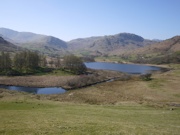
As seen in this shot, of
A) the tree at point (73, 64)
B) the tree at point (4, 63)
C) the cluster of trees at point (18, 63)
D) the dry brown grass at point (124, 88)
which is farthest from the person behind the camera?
the tree at point (73, 64)

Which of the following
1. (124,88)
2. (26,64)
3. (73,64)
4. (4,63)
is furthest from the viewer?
(73,64)

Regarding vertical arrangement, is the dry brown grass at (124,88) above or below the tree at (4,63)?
below

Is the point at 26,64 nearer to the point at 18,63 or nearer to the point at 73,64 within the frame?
the point at 18,63

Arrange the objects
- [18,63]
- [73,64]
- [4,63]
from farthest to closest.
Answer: [73,64] → [18,63] → [4,63]

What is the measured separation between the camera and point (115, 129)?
24.7m

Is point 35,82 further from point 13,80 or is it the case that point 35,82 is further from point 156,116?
point 156,116

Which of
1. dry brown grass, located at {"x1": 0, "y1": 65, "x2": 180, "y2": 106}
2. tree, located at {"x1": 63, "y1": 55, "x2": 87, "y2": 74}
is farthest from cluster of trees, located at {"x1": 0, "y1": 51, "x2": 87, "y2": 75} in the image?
dry brown grass, located at {"x1": 0, "y1": 65, "x2": 180, "y2": 106}

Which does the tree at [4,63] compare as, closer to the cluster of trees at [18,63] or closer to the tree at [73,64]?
the cluster of trees at [18,63]

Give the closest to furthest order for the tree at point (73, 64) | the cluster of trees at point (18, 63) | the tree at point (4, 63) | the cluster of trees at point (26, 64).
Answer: the tree at point (4, 63), the cluster of trees at point (18, 63), the cluster of trees at point (26, 64), the tree at point (73, 64)

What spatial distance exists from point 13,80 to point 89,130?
3641 inches

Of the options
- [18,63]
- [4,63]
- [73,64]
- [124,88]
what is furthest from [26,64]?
[124,88]

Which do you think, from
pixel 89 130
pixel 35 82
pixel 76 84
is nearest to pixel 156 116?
pixel 89 130

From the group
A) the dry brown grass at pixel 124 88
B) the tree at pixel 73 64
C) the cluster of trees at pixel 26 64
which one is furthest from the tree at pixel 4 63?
the tree at pixel 73 64

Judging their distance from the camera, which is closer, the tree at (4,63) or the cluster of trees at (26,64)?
the tree at (4,63)
